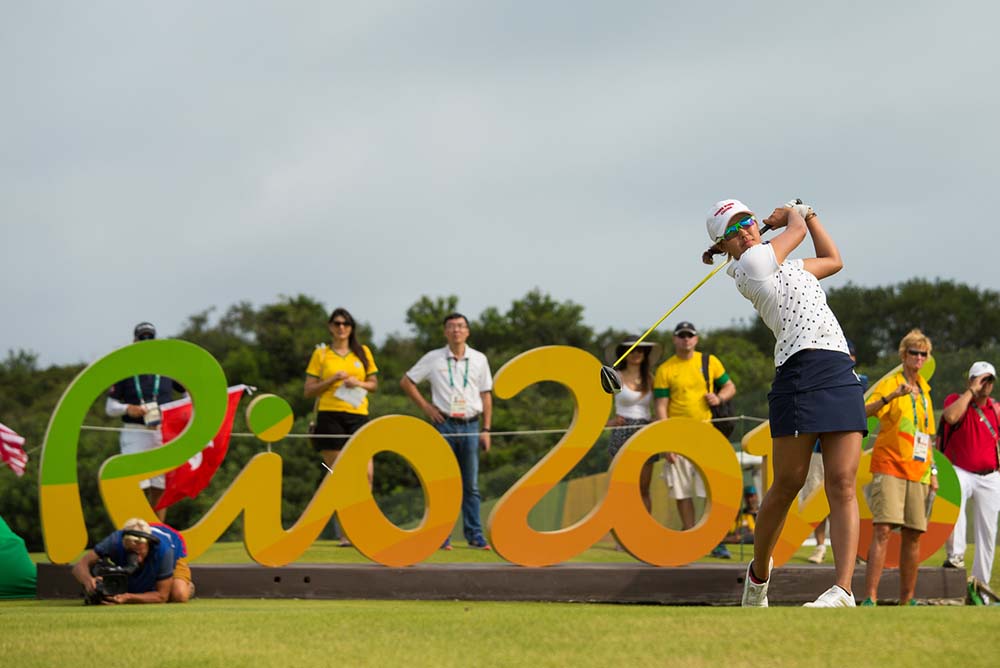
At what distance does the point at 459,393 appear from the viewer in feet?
36.8

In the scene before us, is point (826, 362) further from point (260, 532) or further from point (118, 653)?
point (260, 532)

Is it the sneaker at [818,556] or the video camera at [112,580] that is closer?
the video camera at [112,580]

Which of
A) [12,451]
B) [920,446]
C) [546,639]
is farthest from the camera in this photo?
[12,451]

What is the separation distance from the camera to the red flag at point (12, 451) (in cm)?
1006

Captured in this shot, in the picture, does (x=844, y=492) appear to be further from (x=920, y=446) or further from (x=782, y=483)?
(x=920, y=446)

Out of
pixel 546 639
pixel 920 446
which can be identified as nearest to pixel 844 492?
pixel 546 639

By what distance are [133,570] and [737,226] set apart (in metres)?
4.68

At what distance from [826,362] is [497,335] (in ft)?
133

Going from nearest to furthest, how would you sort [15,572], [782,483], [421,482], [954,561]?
[782,483], [421,482], [15,572], [954,561]

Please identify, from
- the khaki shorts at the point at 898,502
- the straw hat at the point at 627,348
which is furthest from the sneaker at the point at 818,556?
the khaki shorts at the point at 898,502

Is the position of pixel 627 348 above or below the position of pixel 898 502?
above

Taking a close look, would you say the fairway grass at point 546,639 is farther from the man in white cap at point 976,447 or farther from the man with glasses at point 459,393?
the man with glasses at point 459,393

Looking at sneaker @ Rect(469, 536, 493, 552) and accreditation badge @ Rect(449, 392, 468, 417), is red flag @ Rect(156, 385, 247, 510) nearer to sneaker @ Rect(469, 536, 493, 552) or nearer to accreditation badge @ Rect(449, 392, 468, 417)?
accreditation badge @ Rect(449, 392, 468, 417)

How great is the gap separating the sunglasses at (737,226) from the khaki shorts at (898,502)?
274 centimetres
